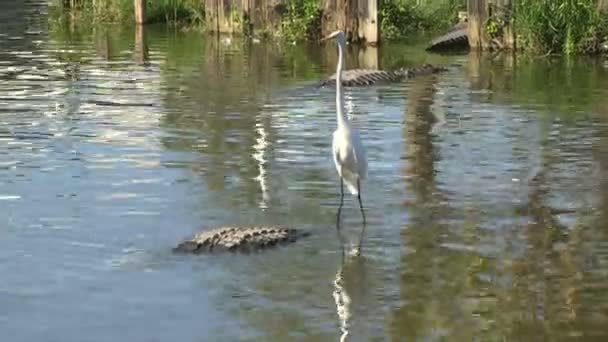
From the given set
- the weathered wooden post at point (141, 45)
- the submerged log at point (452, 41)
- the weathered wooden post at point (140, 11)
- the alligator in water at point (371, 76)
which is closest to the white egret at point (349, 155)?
the alligator in water at point (371, 76)

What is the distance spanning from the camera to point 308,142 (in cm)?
1520

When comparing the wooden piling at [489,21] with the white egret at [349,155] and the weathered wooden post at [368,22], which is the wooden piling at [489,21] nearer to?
the weathered wooden post at [368,22]

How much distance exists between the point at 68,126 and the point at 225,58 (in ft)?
29.8

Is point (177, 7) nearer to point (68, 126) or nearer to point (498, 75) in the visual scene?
point (498, 75)

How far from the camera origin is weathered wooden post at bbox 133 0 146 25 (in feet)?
112

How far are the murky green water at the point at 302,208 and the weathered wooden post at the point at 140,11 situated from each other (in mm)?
12432

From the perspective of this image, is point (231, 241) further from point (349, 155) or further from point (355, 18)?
point (355, 18)

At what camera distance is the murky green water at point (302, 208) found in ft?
27.8

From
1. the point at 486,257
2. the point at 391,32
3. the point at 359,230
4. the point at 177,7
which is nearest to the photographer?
the point at 486,257

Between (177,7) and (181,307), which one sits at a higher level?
(177,7)

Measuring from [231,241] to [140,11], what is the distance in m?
24.7

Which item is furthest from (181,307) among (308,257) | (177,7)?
(177,7)

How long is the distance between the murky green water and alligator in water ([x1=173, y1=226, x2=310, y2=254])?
0.39 ft

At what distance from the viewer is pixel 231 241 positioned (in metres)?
9.91
